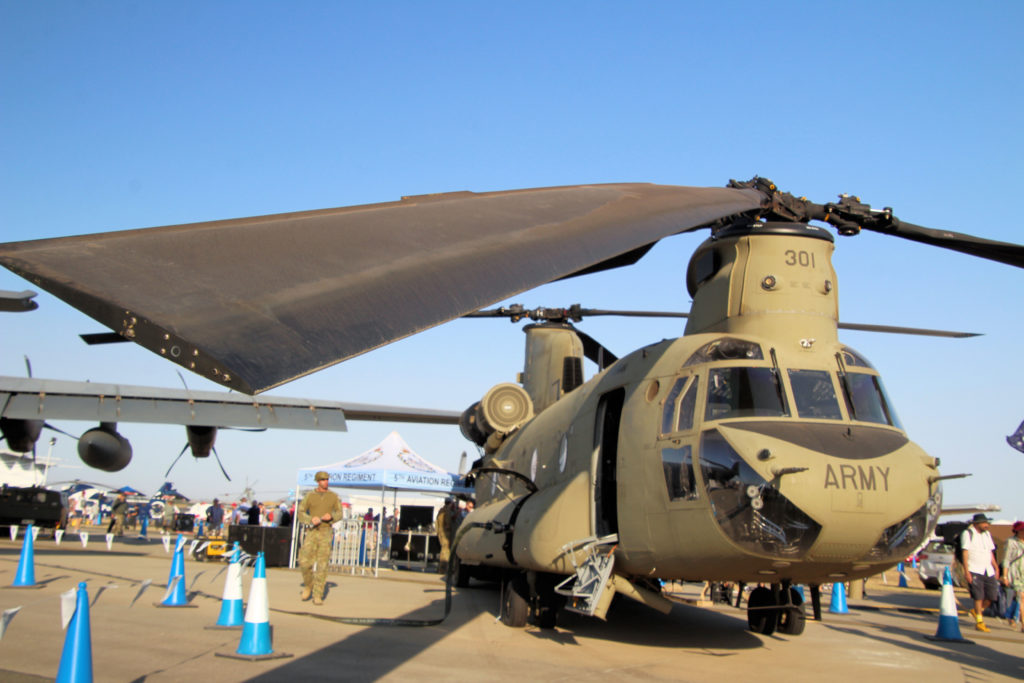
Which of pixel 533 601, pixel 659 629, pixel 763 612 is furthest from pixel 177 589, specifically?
pixel 763 612

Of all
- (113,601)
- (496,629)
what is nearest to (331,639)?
(496,629)

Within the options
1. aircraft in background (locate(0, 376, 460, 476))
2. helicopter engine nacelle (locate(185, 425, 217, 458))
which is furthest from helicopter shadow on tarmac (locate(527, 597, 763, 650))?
helicopter engine nacelle (locate(185, 425, 217, 458))

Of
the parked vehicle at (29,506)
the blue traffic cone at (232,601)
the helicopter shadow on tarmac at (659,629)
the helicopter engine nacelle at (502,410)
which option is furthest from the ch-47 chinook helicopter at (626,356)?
the parked vehicle at (29,506)

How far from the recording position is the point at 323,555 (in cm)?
1099

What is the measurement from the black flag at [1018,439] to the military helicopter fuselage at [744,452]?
34.1 feet

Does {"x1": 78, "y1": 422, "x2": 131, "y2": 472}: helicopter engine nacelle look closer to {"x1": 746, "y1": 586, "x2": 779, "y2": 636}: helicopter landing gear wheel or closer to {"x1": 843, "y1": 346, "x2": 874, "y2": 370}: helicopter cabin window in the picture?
{"x1": 746, "y1": 586, "x2": 779, "y2": 636}: helicopter landing gear wheel

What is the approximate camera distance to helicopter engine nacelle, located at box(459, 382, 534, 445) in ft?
41.7

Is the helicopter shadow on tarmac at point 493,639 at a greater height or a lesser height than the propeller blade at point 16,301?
lesser

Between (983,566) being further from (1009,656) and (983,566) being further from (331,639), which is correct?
(331,639)

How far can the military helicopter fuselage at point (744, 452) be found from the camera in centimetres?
609

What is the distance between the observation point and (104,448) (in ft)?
56.0

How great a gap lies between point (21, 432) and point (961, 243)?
17.3m

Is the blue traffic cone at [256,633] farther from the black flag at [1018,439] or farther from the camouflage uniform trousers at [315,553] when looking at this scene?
the black flag at [1018,439]

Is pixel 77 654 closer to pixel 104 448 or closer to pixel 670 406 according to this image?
pixel 670 406
